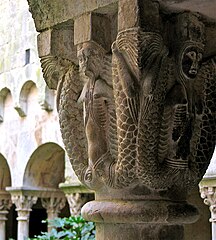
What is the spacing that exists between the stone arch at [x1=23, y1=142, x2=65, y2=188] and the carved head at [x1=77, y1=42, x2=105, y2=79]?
800cm

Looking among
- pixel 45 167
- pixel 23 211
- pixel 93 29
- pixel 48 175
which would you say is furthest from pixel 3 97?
pixel 93 29

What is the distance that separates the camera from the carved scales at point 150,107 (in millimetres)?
2115

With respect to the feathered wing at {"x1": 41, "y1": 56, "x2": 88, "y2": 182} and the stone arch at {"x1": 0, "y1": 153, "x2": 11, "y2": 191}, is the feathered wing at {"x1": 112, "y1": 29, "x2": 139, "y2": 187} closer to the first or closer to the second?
the feathered wing at {"x1": 41, "y1": 56, "x2": 88, "y2": 182}

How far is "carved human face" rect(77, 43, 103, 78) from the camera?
7.45 feet

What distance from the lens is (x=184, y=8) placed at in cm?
221

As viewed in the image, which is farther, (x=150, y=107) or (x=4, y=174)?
(x=4, y=174)

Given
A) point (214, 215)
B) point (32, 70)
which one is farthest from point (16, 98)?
point (214, 215)

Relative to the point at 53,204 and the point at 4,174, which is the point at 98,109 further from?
the point at 4,174

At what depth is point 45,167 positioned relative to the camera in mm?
10953

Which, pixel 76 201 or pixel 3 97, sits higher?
pixel 3 97

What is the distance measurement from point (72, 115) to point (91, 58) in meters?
0.30

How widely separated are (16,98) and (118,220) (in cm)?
844

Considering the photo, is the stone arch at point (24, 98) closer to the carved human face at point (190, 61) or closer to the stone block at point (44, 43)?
the stone block at point (44, 43)

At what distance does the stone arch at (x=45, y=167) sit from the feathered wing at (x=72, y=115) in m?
7.80
